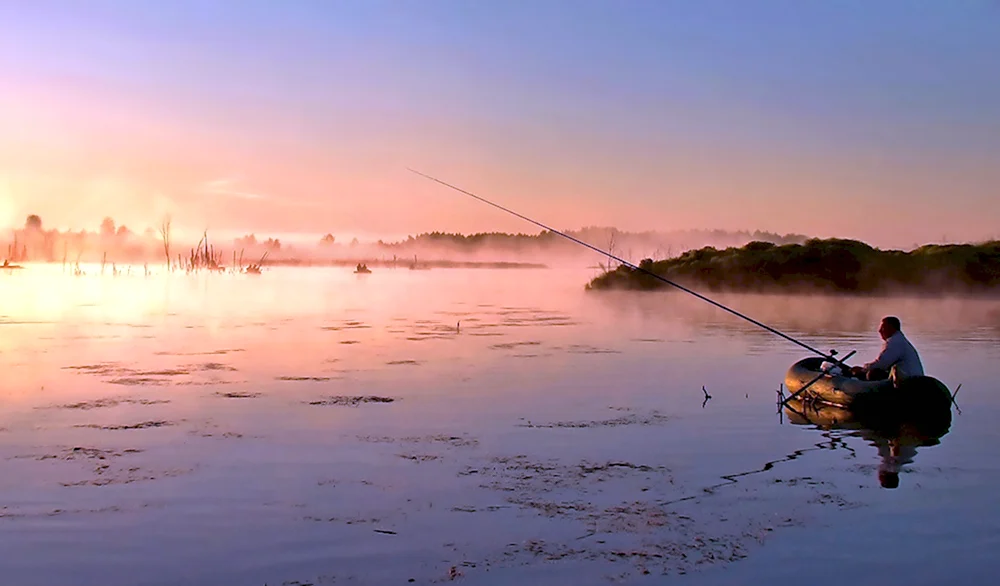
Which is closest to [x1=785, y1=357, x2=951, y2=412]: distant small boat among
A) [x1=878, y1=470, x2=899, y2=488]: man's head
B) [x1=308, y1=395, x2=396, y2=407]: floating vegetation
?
[x1=878, y1=470, x2=899, y2=488]: man's head

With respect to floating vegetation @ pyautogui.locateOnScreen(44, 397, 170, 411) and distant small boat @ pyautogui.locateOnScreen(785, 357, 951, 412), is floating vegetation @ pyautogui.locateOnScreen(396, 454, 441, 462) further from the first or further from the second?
distant small boat @ pyautogui.locateOnScreen(785, 357, 951, 412)

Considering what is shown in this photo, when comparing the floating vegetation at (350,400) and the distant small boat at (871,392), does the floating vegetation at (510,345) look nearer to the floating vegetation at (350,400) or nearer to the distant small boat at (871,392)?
the floating vegetation at (350,400)

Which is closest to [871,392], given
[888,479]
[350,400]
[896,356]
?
[896,356]

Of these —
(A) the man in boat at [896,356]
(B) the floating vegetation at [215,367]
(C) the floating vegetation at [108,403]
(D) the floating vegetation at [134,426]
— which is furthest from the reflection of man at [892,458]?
(B) the floating vegetation at [215,367]

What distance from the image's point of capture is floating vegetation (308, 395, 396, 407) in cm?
1816

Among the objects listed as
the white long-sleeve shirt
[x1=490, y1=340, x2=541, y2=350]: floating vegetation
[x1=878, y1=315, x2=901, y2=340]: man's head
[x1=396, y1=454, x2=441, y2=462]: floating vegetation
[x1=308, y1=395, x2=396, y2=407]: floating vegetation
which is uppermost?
[x1=878, y1=315, x2=901, y2=340]: man's head

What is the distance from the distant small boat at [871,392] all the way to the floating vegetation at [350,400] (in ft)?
27.3

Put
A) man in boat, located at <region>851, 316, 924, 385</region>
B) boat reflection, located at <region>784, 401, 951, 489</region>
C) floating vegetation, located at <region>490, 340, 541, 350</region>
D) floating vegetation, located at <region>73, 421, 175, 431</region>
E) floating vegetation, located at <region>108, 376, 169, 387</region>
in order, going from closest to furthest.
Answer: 1. boat reflection, located at <region>784, 401, 951, 489</region>
2. floating vegetation, located at <region>73, 421, 175, 431</region>
3. man in boat, located at <region>851, 316, 924, 385</region>
4. floating vegetation, located at <region>108, 376, 169, 387</region>
5. floating vegetation, located at <region>490, 340, 541, 350</region>

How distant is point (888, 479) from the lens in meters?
12.4

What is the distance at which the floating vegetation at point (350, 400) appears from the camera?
18.2 metres

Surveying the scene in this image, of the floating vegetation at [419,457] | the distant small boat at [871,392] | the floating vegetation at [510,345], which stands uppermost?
the distant small boat at [871,392]

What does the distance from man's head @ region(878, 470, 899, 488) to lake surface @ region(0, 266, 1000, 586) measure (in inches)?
6.0

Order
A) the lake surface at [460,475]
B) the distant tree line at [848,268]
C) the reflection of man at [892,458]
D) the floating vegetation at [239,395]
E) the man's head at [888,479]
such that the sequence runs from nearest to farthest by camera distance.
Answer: the lake surface at [460,475] < the man's head at [888,479] < the reflection of man at [892,458] < the floating vegetation at [239,395] < the distant tree line at [848,268]

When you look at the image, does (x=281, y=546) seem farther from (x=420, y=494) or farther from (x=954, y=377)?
(x=954, y=377)
